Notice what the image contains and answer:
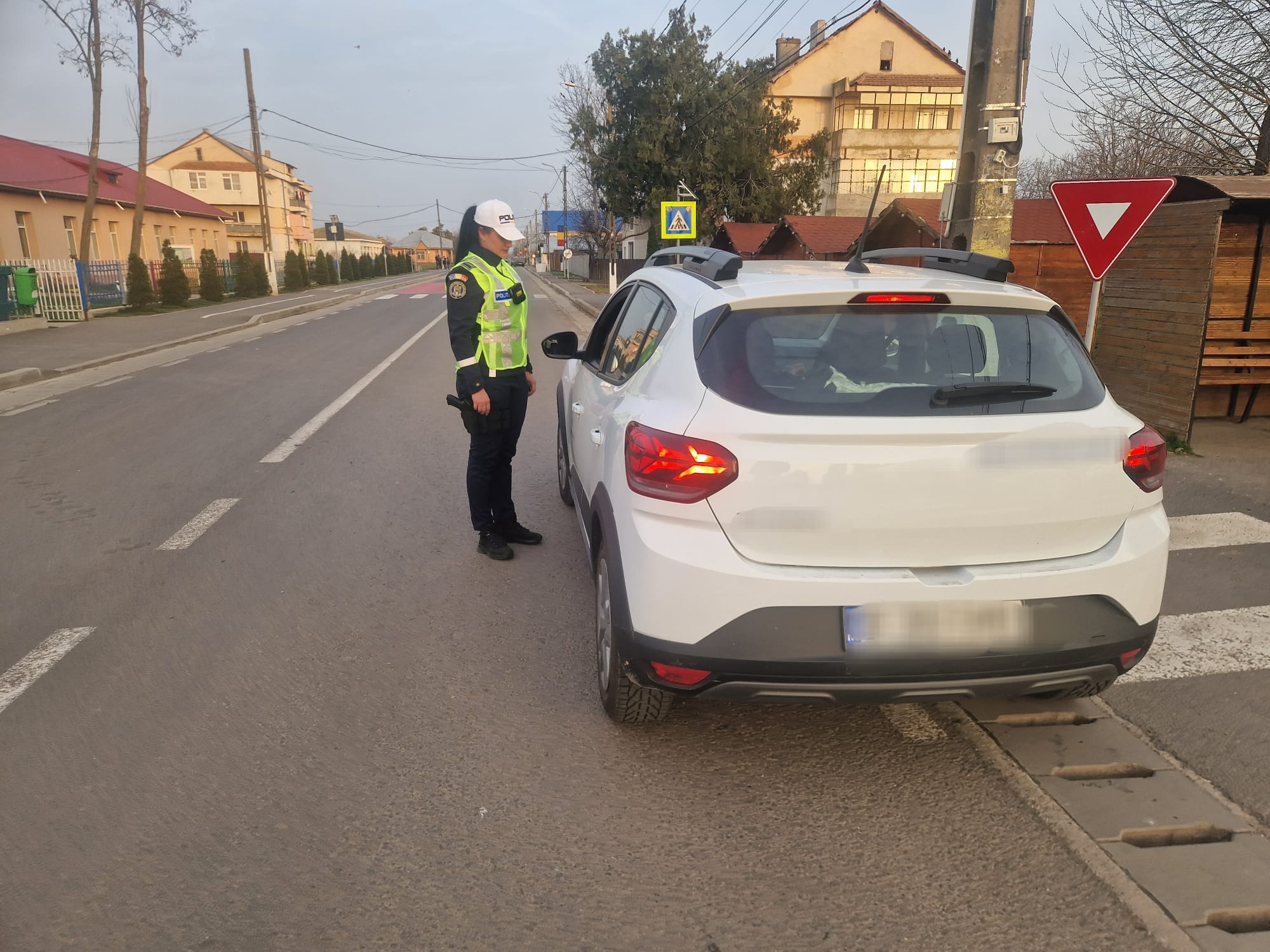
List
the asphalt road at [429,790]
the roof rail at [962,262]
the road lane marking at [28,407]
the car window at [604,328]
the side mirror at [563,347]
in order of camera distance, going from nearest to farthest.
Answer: the asphalt road at [429,790] < the roof rail at [962,262] < the car window at [604,328] < the side mirror at [563,347] < the road lane marking at [28,407]

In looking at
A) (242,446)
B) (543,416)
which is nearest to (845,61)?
(543,416)

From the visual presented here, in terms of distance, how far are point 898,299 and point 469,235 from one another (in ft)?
9.21

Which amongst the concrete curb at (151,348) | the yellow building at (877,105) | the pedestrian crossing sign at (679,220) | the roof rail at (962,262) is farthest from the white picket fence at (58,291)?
the yellow building at (877,105)

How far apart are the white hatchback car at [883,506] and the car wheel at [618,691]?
0.23 metres

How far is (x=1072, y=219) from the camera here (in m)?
6.27

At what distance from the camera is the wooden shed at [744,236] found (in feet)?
75.3

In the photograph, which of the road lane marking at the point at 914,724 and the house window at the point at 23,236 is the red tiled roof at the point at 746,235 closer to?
the road lane marking at the point at 914,724

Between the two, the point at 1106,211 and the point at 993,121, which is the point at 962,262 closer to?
the point at 1106,211

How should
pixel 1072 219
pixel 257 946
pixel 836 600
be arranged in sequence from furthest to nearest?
1. pixel 1072 219
2. pixel 836 600
3. pixel 257 946

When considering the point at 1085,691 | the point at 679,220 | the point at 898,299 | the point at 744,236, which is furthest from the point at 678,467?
the point at 744,236

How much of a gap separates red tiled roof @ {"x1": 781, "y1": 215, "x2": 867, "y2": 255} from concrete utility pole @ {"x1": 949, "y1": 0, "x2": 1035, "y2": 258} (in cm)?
1089

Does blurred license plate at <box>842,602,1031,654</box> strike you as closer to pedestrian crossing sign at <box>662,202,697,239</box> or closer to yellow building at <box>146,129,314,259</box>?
pedestrian crossing sign at <box>662,202,697,239</box>

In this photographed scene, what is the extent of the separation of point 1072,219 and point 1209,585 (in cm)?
279

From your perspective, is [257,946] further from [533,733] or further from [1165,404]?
[1165,404]
